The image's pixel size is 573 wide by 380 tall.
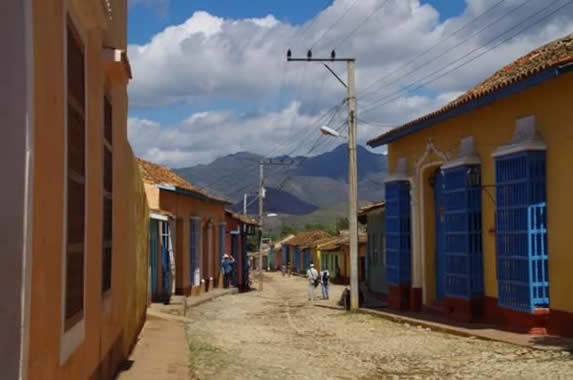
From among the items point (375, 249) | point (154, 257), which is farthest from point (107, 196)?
point (375, 249)

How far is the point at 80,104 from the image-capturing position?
4852mm

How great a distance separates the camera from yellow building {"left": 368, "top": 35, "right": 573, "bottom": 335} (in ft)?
40.0

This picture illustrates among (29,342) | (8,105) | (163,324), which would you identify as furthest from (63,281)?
(163,324)

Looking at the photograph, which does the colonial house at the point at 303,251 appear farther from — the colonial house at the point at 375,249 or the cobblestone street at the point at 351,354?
the cobblestone street at the point at 351,354

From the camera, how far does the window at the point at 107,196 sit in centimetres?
680

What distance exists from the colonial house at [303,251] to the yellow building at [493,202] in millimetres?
36585

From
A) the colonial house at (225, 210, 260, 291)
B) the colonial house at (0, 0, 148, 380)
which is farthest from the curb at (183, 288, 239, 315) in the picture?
the colonial house at (0, 0, 148, 380)

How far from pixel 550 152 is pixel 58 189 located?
9.91 m

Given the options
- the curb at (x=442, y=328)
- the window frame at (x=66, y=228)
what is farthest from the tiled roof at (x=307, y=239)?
the window frame at (x=66, y=228)

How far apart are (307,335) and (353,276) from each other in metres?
6.32

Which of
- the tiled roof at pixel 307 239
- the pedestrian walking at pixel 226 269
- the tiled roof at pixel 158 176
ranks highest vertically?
the tiled roof at pixel 158 176

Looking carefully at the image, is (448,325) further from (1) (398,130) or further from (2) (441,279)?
(1) (398,130)

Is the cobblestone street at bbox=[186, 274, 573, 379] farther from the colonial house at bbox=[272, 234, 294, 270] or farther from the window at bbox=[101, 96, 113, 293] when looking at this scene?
the colonial house at bbox=[272, 234, 294, 270]

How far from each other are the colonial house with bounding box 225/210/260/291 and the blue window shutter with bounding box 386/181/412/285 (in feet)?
49.2
